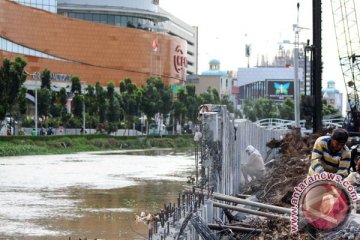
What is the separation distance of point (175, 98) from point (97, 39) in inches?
625

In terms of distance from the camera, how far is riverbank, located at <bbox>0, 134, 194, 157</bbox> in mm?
52569

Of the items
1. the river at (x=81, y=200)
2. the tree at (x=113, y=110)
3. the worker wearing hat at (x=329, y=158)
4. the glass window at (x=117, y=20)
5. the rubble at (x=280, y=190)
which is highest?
the glass window at (x=117, y=20)

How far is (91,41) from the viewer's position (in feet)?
A: 387

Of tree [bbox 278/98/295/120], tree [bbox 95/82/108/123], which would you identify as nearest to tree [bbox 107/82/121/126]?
tree [bbox 95/82/108/123]

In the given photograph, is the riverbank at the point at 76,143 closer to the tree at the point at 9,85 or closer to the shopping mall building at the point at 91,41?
the tree at the point at 9,85

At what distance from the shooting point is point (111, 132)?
82438 millimetres

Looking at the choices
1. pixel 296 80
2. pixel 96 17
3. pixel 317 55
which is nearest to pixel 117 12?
pixel 96 17

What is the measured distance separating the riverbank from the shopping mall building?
2741 centimetres

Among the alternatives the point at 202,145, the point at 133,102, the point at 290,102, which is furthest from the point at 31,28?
the point at 202,145

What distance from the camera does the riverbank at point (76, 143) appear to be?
52569mm

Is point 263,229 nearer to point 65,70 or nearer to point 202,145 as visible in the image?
point 202,145

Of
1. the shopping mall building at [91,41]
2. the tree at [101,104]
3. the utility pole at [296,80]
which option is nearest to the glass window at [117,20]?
the shopping mall building at [91,41]

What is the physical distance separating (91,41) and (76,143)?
5743cm

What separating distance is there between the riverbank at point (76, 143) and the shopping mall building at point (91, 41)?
89.9 ft
